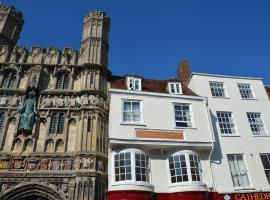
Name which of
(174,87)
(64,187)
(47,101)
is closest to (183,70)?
(174,87)

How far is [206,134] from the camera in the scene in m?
15.8

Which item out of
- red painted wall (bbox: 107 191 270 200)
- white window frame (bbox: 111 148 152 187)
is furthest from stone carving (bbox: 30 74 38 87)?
red painted wall (bbox: 107 191 270 200)

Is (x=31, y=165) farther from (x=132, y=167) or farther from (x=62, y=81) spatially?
(x=62, y=81)

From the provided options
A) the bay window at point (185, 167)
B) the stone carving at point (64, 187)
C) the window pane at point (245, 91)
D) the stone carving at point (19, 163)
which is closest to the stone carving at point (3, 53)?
the stone carving at point (19, 163)

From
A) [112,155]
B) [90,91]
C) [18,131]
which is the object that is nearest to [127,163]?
[112,155]

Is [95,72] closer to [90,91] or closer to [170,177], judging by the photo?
[90,91]

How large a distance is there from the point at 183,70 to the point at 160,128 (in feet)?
31.6

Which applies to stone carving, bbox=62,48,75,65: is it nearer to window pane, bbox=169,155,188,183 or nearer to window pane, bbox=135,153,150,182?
window pane, bbox=135,153,150,182

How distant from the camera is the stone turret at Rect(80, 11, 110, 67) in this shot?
818 inches

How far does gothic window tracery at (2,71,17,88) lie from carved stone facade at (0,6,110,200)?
0.22ft

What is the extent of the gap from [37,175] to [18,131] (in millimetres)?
3472

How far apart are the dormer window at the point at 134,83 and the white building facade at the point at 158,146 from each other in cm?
123

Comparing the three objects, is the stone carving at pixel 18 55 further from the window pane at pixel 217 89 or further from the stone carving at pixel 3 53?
the window pane at pixel 217 89

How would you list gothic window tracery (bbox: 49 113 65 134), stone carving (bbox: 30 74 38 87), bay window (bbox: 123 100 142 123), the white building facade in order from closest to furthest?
the white building facade < bay window (bbox: 123 100 142 123) < gothic window tracery (bbox: 49 113 65 134) < stone carving (bbox: 30 74 38 87)
